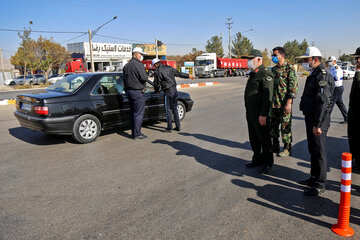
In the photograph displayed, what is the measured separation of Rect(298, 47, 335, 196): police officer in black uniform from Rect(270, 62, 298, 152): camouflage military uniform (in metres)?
0.96

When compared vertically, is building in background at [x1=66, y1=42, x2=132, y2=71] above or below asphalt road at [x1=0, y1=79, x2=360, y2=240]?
above

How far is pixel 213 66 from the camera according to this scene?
39125mm

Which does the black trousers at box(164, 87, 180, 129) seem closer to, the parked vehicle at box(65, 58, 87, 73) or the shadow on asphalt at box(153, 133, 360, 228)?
the shadow on asphalt at box(153, 133, 360, 228)

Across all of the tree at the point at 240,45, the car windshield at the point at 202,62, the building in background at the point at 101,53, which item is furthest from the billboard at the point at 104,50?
the tree at the point at 240,45

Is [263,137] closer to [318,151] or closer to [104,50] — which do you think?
[318,151]

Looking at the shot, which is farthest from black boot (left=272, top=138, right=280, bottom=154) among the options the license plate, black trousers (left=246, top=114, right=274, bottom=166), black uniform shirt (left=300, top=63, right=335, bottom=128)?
the license plate

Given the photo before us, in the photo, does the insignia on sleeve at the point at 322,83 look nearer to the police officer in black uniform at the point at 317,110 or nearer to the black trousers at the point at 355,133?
the police officer in black uniform at the point at 317,110

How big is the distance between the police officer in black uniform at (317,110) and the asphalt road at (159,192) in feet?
0.83

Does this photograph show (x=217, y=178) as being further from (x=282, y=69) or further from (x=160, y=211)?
(x=282, y=69)

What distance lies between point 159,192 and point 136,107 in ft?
9.35

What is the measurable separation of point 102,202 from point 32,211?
749mm

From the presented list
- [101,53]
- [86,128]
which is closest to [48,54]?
[101,53]

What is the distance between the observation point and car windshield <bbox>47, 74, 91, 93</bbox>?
5.87 meters

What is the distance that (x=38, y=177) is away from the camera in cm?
406
